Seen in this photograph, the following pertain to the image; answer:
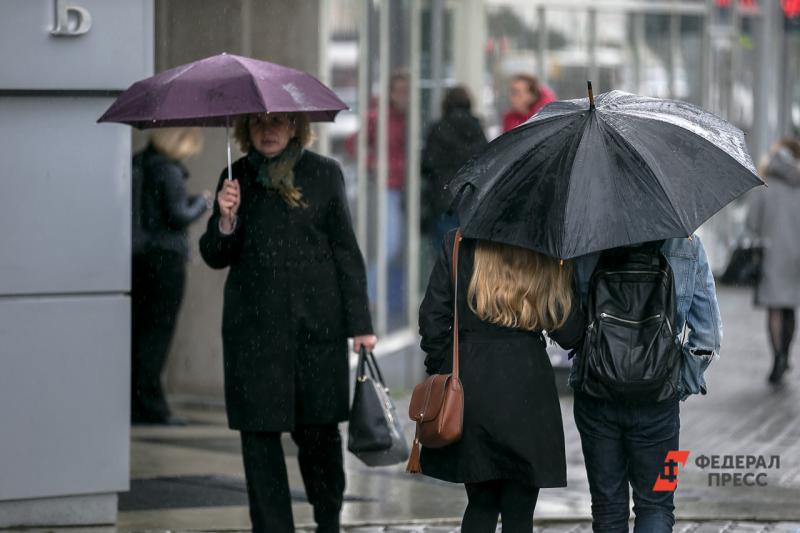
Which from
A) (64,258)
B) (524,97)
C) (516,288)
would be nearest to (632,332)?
(516,288)

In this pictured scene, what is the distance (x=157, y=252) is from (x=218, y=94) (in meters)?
3.57

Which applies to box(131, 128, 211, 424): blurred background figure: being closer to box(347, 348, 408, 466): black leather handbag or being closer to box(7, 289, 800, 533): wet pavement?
box(7, 289, 800, 533): wet pavement

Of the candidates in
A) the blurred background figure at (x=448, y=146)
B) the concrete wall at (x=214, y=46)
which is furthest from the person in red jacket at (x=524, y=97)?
the concrete wall at (x=214, y=46)

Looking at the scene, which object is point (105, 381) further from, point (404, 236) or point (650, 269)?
point (404, 236)

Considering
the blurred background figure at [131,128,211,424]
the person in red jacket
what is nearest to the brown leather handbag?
the blurred background figure at [131,128,211,424]

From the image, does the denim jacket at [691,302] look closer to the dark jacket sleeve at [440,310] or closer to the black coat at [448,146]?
the dark jacket sleeve at [440,310]

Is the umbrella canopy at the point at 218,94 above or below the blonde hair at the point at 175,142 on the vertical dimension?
above

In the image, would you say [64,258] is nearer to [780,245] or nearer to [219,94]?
[219,94]

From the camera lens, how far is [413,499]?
289 inches

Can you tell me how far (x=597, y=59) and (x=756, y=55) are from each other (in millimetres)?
6640

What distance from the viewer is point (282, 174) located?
6.02m

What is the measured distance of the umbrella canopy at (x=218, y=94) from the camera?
5.70m

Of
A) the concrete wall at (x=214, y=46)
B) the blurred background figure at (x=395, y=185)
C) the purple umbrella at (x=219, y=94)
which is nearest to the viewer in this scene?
the purple umbrella at (x=219, y=94)

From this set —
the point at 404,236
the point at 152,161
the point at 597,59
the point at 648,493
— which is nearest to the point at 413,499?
the point at 648,493
